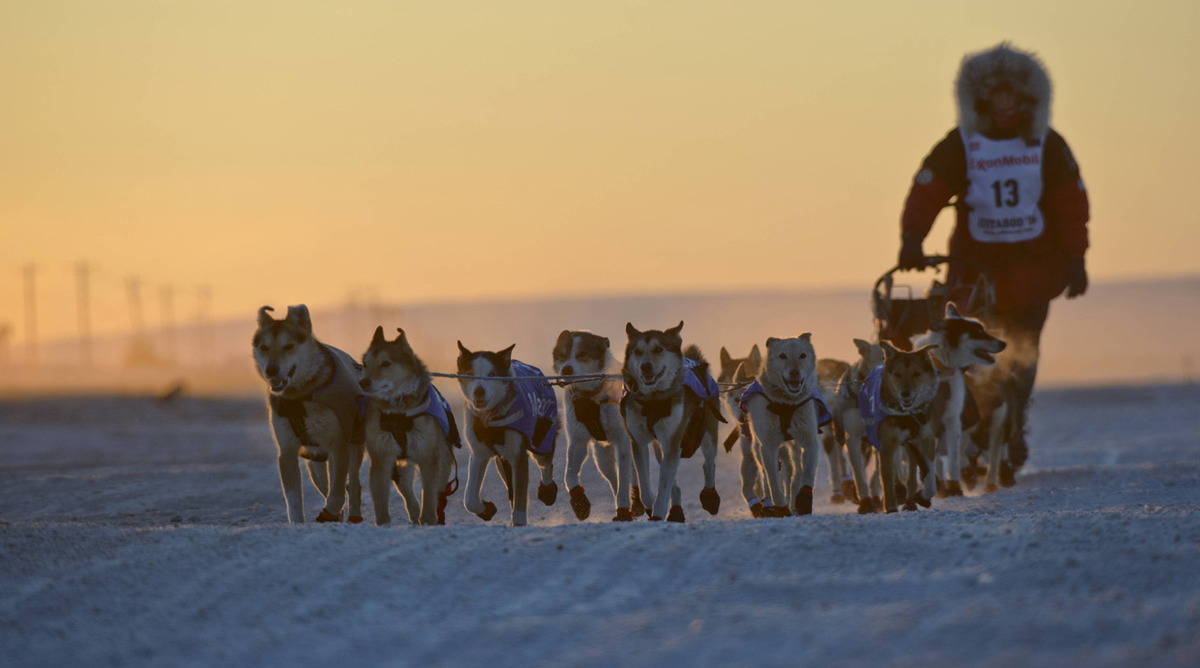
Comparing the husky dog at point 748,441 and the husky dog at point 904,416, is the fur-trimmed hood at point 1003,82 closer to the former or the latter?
the husky dog at point 748,441

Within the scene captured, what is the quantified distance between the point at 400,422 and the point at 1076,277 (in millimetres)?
5779

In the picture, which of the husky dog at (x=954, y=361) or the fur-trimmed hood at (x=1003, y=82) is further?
the fur-trimmed hood at (x=1003, y=82)

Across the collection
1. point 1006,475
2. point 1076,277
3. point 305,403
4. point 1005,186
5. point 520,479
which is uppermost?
point 1005,186

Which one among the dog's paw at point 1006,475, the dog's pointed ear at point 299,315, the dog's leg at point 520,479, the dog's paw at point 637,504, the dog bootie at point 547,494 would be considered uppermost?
the dog's pointed ear at point 299,315

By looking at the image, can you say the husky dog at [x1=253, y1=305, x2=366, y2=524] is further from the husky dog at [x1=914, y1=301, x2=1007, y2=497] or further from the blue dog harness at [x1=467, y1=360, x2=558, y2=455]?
the husky dog at [x1=914, y1=301, x2=1007, y2=497]

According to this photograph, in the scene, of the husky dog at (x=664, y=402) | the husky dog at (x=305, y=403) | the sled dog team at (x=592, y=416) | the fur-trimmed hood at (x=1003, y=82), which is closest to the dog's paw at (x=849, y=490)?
the sled dog team at (x=592, y=416)

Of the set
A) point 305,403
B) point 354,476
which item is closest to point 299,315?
point 305,403

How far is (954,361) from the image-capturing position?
10.5 m

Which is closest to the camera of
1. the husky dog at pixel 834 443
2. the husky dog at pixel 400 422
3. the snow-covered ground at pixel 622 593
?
the snow-covered ground at pixel 622 593

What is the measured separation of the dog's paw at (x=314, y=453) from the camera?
27.9ft

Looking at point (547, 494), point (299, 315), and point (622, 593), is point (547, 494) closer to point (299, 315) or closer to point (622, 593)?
point (299, 315)

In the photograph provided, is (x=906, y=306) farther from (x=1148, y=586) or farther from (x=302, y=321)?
(x=1148, y=586)

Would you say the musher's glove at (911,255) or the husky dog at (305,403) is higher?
the musher's glove at (911,255)

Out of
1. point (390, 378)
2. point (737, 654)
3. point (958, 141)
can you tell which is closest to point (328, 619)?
point (737, 654)
